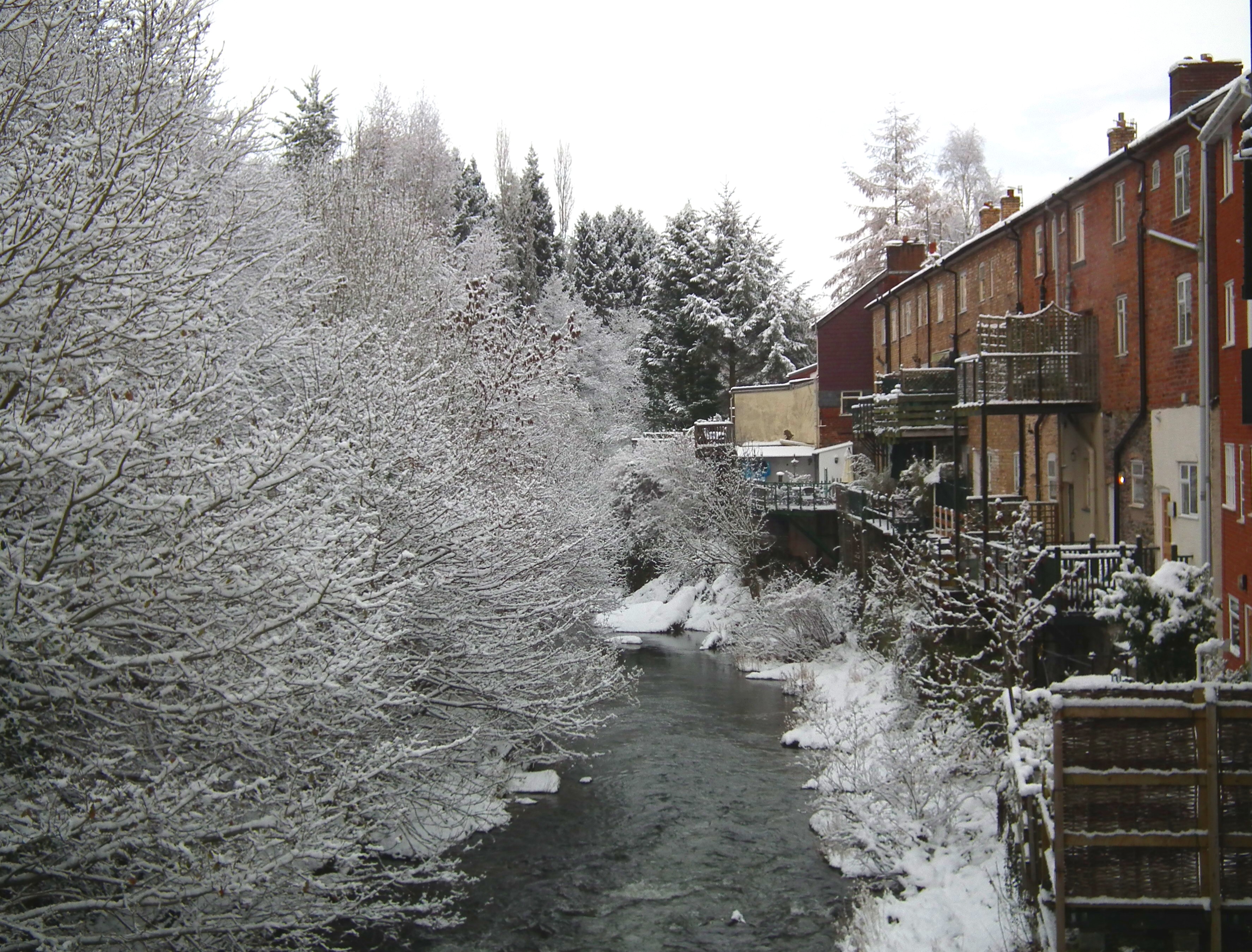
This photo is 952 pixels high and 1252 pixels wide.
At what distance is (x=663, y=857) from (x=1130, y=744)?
804cm

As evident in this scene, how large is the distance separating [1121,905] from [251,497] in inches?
308

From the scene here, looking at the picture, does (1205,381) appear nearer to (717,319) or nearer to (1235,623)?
(1235,623)

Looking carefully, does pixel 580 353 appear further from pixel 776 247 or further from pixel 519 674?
pixel 519 674

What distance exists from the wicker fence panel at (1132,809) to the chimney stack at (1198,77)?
45.6 feet

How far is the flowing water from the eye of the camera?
12.8m

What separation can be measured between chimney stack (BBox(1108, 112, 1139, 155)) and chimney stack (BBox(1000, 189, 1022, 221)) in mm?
6051

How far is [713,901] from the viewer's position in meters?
13.7

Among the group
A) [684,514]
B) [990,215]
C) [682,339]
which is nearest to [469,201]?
[682,339]

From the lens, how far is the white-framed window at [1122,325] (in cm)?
1931

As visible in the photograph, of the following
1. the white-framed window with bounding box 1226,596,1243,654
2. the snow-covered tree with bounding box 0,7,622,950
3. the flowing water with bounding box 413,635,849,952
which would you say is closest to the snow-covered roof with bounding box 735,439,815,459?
the flowing water with bounding box 413,635,849,952

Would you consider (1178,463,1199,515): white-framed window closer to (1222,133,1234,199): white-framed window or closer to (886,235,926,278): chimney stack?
(1222,133,1234,199): white-framed window

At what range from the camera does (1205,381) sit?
52.5 ft

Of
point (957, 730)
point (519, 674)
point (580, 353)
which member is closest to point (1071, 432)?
point (957, 730)

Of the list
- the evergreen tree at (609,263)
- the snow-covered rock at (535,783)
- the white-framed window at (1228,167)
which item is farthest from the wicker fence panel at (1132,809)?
the evergreen tree at (609,263)
